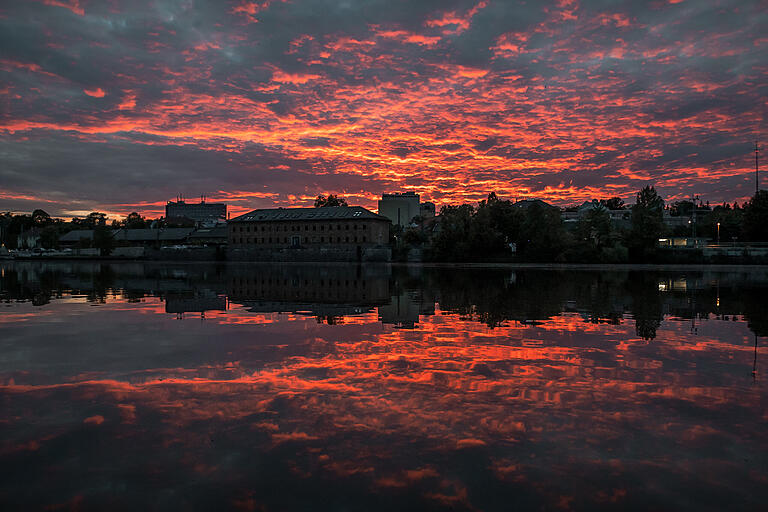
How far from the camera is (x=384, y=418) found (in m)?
7.83

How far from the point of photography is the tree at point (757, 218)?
86.2 m

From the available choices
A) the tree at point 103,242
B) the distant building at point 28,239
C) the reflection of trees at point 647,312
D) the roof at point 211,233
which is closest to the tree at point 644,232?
the reflection of trees at point 647,312

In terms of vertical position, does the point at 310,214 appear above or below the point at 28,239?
above

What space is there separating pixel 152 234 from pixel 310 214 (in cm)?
5886

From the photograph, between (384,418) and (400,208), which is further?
(400,208)

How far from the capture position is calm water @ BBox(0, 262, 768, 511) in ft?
18.3

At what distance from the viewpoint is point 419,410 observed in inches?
323

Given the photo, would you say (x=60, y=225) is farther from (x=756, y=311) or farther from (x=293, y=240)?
(x=756, y=311)

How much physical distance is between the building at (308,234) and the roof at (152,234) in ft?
86.7

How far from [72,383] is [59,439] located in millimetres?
3339

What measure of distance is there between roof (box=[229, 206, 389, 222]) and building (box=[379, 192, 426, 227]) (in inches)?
1313

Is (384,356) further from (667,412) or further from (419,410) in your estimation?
(667,412)

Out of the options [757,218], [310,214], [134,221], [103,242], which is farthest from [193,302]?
[134,221]

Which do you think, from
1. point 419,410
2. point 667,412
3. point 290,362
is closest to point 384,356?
point 290,362
